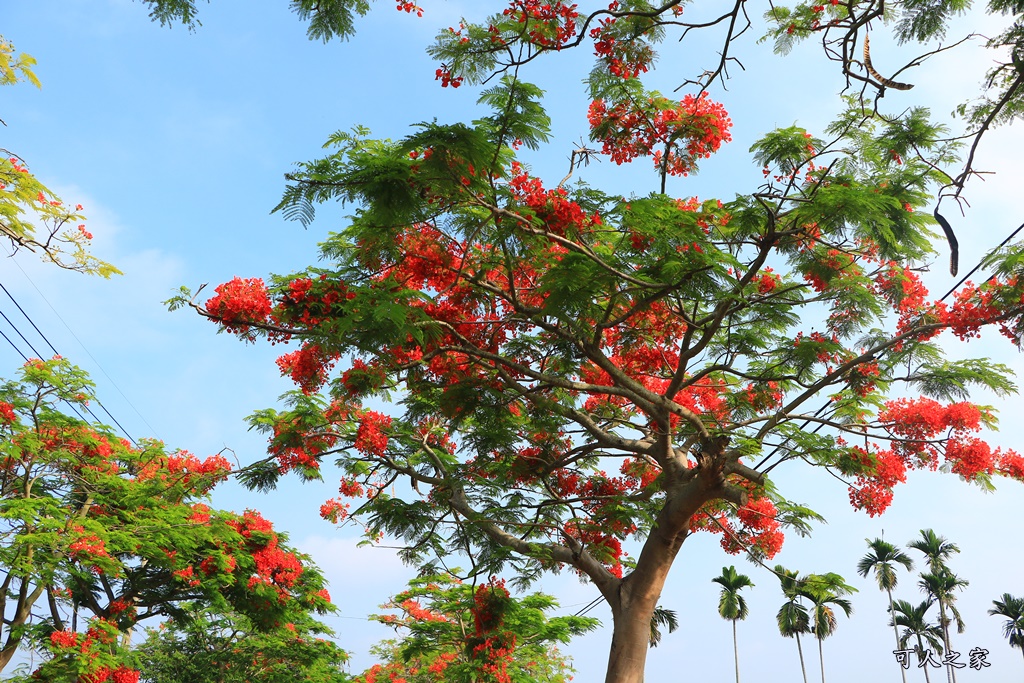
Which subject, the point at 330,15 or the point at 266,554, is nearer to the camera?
the point at 330,15

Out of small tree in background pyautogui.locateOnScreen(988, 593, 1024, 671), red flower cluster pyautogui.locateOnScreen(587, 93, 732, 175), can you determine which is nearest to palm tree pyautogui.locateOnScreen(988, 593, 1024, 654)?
small tree in background pyautogui.locateOnScreen(988, 593, 1024, 671)

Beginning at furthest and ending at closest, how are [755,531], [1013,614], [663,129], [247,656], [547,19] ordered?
[1013,614] → [247,656] → [755,531] → [663,129] → [547,19]

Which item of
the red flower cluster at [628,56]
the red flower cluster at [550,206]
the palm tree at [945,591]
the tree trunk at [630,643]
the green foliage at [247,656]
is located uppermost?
the palm tree at [945,591]

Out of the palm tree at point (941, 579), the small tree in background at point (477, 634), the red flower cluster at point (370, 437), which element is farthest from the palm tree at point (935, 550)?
the red flower cluster at point (370, 437)

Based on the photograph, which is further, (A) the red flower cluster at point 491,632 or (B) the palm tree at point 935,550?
(B) the palm tree at point 935,550

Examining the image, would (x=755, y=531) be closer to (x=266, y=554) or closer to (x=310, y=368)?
(x=310, y=368)

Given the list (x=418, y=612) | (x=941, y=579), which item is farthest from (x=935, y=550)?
(x=418, y=612)

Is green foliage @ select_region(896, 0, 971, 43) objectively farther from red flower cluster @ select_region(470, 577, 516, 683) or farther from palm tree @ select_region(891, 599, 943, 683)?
palm tree @ select_region(891, 599, 943, 683)

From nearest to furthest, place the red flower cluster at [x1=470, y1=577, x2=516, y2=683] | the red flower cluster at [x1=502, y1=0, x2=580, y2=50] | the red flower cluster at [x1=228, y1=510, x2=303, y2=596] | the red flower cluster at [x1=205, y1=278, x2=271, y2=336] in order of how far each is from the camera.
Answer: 1. the red flower cluster at [x1=502, y1=0, x2=580, y2=50]
2. the red flower cluster at [x1=205, y1=278, x2=271, y2=336]
3. the red flower cluster at [x1=470, y1=577, x2=516, y2=683]
4. the red flower cluster at [x1=228, y1=510, x2=303, y2=596]

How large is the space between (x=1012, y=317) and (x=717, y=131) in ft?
11.6

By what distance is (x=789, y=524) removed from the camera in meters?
11.3

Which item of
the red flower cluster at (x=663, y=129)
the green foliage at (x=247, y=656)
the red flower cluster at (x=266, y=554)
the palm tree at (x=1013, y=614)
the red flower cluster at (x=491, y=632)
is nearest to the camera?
the red flower cluster at (x=663, y=129)

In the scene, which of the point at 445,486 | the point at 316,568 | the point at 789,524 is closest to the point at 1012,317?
the point at 789,524

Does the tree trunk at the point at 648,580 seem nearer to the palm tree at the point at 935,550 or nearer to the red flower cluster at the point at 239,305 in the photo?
the red flower cluster at the point at 239,305
